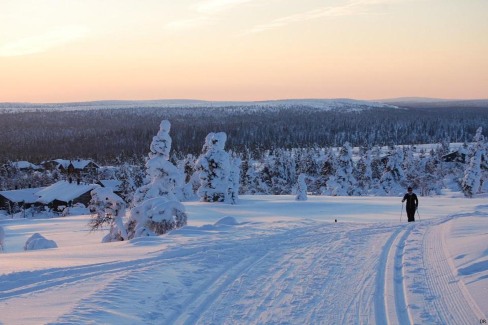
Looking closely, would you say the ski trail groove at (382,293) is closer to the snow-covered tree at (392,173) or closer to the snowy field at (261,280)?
the snowy field at (261,280)

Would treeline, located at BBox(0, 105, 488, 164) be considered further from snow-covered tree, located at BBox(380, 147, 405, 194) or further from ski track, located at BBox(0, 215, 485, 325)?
ski track, located at BBox(0, 215, 485, 325)

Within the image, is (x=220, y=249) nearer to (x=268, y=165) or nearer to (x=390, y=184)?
(x=390, y=184)

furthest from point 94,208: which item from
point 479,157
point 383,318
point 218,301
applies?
point 479,157

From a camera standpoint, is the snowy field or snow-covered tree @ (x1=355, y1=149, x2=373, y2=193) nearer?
the snowy field

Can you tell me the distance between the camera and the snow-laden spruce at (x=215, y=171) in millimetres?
35156

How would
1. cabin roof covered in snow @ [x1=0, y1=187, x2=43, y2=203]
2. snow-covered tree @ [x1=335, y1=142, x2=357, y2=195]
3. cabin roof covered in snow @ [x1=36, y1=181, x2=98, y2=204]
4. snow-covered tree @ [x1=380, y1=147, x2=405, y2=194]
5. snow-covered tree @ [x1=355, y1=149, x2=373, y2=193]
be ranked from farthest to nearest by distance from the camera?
snow-covered tree @ [x1=355, y1=149, x2=373, y2=193], cabin roof covered in snow @ [x1=0, y1=187, x2=43, y2=203], snow-covered tree @ [x1=380, y1=147, x2=405, y2=194], cabin roof covered in snow @ [x1=36, y1=181, x2=98, y2=204], snow-covered tree @ [x1=335, y1=142, x2=357, y2=195]

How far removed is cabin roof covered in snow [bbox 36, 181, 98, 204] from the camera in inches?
2196

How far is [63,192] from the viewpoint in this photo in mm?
57156

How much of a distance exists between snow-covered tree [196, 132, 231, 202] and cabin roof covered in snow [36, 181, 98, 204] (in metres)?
24.5

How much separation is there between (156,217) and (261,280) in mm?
9362

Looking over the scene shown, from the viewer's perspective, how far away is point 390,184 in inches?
2303

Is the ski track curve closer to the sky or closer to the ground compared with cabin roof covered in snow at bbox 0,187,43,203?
closer to the sky

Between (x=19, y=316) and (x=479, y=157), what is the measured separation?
50.4 m

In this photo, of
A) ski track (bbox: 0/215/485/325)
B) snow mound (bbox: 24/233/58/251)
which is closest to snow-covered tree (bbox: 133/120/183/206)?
snow mound (bbox: 24/233/58/251)
